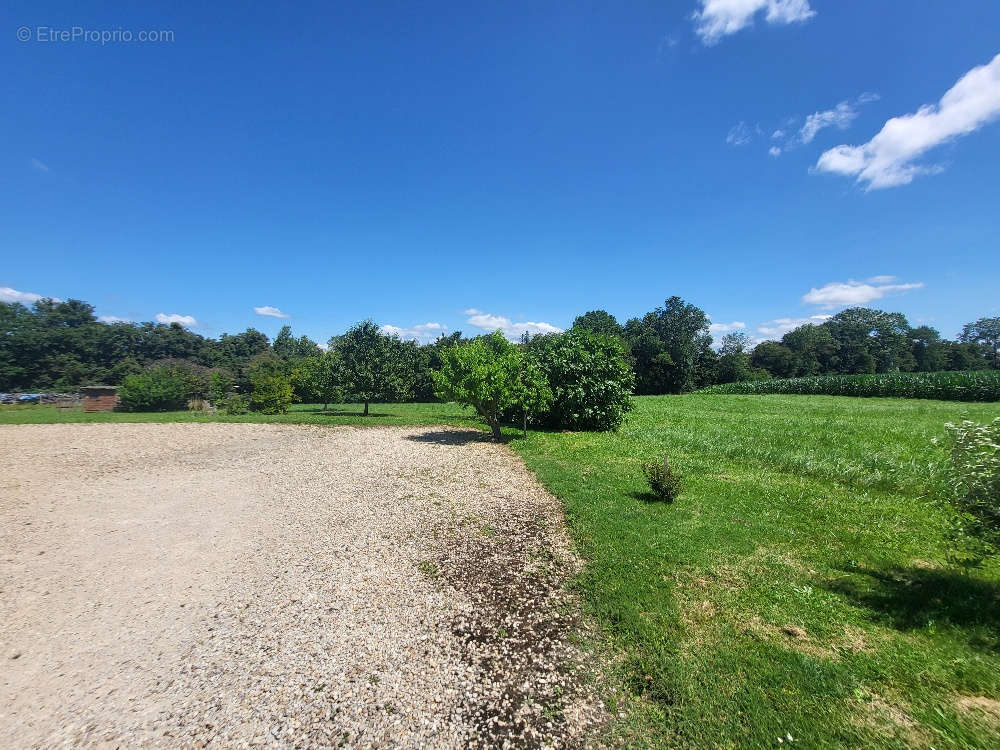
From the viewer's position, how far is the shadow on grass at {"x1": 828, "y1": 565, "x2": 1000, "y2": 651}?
4.58 m

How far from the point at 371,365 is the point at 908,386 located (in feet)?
173

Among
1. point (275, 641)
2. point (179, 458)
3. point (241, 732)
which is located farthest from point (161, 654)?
point (179, 458)

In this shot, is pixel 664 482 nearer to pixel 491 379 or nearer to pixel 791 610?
pixel 791 610

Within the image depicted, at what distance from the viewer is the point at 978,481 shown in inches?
173

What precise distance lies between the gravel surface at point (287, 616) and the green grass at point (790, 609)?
33.6 inches

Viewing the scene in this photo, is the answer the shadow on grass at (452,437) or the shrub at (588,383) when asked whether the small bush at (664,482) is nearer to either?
the shrub at (588,383)

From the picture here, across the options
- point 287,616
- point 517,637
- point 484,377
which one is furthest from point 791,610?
point 484,377

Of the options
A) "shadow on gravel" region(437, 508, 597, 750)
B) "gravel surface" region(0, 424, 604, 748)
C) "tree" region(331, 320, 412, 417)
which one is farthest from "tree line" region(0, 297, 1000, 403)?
"shadow on gravel" region(437, 508, 597, 750)

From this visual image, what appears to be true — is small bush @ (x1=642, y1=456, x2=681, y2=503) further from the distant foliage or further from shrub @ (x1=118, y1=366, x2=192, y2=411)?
the distant foliage

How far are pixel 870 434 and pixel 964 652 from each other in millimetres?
15704

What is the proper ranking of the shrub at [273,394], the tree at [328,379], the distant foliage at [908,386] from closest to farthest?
1. the tree at [328,379]
2. the shrub at [273,394]
3. the distant foliage at [908,386]

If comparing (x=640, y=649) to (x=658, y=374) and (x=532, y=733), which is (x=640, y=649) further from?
(x=658, y=374)

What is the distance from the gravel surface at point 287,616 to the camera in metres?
3.68

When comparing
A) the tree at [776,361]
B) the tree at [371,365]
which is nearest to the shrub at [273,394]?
the tree at [371,365]
